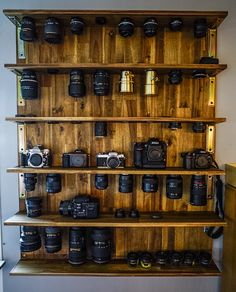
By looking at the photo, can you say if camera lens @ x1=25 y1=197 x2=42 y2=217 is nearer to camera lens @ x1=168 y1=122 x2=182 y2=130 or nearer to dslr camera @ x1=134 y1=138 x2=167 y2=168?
dslr camera @ x1=134 y1=138 x2=167 y2=168

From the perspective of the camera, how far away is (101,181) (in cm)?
158

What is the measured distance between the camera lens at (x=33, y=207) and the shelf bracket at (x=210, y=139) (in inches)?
45.3

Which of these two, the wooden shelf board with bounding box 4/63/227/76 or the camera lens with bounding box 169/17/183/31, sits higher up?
the camera lens with bounding box 169/17/183/31

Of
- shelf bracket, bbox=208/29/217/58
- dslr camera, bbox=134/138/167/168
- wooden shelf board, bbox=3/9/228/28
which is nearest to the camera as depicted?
wooden shelf board, bbox=3/9/228/28

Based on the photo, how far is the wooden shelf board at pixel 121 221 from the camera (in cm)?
152

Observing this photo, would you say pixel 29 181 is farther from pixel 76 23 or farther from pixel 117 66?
pixel 76 23

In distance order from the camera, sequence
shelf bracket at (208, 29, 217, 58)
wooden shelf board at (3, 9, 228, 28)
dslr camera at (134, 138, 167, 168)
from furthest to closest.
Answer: shelf bracket at (208, 29, 217, 58) → dslr camera at (134, 138, 167, 168) → wooden shelf board at (3, 9, 228, 28)

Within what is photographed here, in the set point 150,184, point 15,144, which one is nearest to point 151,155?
point 150,184

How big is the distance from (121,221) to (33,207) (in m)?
0.55

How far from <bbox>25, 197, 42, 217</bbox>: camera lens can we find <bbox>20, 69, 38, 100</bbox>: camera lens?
25.1 inches

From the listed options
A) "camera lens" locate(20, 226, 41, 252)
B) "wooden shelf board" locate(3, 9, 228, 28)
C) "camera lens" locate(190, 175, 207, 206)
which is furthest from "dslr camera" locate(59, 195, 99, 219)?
"wooden shelf board" locate(3, 9, 228, 28)

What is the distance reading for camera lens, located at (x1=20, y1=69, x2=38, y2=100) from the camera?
60.9 inches

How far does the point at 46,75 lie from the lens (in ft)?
5.55

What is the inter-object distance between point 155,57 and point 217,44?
1.37 feet
